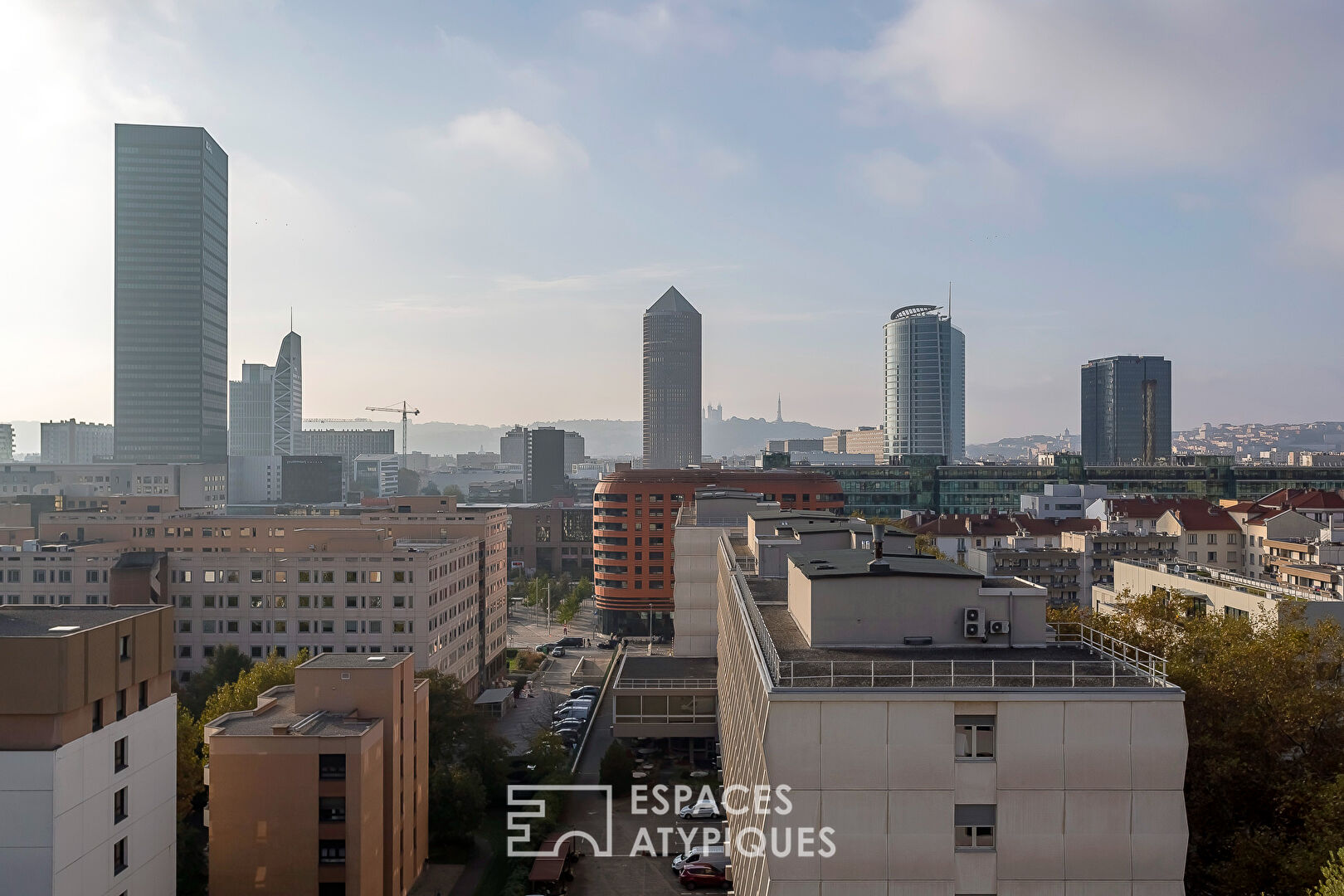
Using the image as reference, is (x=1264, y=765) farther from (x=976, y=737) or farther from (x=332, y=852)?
(x=332, y=852)

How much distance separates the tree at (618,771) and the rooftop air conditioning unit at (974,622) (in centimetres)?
3011

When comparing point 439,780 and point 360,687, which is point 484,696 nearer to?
point 439,780

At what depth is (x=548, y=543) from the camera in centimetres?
13988

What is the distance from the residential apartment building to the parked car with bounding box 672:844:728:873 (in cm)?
9894

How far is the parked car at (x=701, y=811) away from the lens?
45562 millimetres

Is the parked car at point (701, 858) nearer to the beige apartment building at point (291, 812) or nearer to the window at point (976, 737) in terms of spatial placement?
the beige apartment building at point (291, 812)

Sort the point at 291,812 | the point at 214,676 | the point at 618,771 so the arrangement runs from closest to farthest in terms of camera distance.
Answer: the point at 291,812, the point at 618,771, the point at 214,676

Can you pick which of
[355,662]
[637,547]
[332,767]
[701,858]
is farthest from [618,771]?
[637,547]

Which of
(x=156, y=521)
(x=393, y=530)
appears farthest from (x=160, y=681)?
(x=156, y=521)

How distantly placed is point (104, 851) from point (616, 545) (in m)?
70.8

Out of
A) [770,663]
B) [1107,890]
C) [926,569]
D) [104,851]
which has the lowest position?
[104,851]

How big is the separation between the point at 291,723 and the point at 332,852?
186 inches

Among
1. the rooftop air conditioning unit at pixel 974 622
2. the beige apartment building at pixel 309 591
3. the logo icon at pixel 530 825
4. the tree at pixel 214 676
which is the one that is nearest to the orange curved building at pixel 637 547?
the beige apartment building at pixel 309 591

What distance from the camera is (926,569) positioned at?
23.0m
